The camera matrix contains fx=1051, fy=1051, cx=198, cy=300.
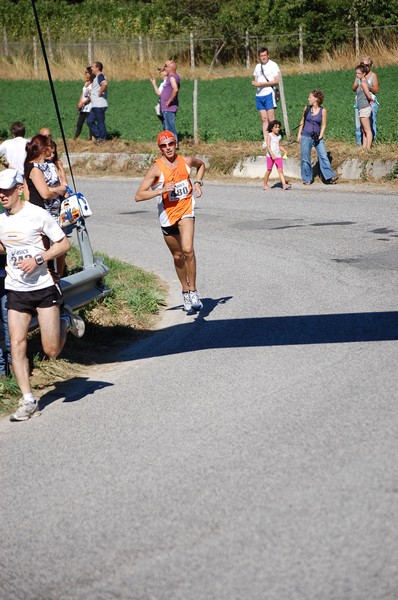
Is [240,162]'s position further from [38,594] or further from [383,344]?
[38,594]

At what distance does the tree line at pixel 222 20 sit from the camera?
141 feet

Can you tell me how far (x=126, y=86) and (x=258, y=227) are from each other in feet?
85.0

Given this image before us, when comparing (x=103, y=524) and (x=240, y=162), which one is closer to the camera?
(x=103, y=524)

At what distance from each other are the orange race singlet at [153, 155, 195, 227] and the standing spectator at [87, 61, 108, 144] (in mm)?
14381

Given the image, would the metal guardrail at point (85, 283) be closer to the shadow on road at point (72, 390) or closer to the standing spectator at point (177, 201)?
the shadow on road at point (72, 390)

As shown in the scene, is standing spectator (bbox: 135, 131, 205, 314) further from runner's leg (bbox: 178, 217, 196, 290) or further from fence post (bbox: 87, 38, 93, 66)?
fence post (bbox: 87, 38, 93, 66)

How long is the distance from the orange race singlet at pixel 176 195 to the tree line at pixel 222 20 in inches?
1211

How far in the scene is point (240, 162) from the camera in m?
22.5

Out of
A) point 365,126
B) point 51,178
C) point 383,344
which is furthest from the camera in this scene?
point 365,126

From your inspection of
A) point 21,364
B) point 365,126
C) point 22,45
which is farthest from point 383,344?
point 22,45

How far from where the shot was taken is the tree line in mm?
43125

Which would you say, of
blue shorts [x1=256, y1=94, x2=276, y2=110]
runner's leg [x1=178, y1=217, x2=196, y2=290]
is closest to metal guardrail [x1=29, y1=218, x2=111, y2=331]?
runner's leg [x1=178, y1=217, x2=196, y2=290]

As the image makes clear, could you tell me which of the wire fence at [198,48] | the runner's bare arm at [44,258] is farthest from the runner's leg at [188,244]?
the wire fence at [198,48]

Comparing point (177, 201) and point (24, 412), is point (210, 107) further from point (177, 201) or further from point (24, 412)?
point (24, 412)
